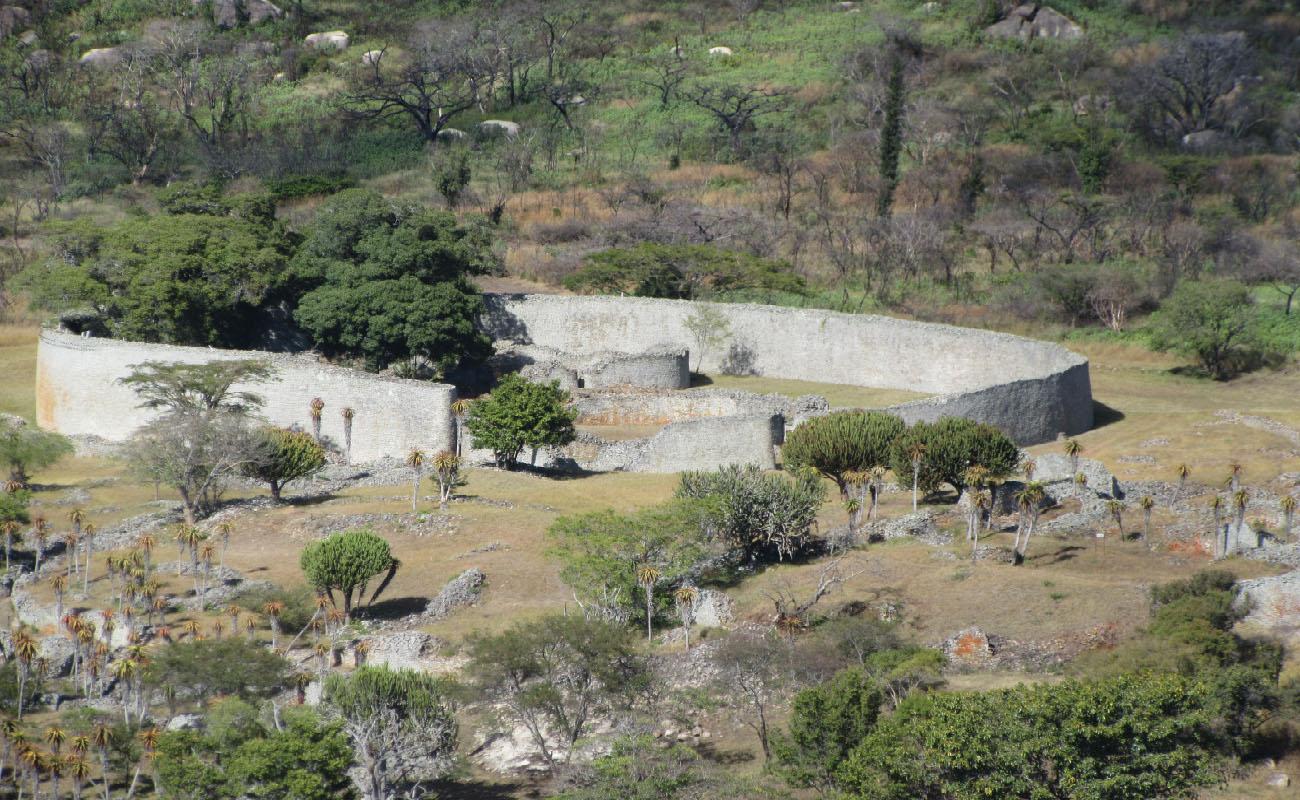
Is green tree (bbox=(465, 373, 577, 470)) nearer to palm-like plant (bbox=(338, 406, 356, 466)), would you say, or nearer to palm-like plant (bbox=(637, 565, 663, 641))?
palm-like plant (bbox=(338, 406, 356, 466))

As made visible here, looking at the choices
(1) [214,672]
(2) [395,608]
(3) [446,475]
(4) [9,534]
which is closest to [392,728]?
(1) [214,672]

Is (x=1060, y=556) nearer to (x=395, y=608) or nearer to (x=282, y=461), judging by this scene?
(x=395, y=608)

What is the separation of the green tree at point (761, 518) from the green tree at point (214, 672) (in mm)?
13362

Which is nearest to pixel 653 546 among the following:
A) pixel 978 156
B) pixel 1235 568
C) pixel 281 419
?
pixel 1235 568

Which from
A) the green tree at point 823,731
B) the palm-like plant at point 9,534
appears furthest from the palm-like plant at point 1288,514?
the palm-like plant at point 9,534

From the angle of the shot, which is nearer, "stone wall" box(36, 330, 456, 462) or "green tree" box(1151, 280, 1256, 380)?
"stone wall" box(36, 330, 456, 462)

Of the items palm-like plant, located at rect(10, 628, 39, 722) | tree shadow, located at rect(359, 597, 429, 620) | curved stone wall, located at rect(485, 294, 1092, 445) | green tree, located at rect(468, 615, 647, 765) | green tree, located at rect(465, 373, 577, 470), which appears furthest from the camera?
curved stone wall, located at rect(485, 294, 1092, 445)

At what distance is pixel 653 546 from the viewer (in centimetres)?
4459

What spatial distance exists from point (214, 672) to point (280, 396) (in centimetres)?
2647

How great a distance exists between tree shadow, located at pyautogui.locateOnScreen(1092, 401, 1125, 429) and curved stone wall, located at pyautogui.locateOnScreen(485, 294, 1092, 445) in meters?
0.81

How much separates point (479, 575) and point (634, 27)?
101 metres

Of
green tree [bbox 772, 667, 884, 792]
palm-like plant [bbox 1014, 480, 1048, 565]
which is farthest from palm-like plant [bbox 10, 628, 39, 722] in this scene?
palm-like plant [bbox 1014, 480, 1048, 565]

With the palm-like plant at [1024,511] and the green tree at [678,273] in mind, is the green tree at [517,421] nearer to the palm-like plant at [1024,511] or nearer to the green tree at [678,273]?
the palm-like plant at [1024,511]

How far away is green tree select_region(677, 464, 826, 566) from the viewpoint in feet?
153
